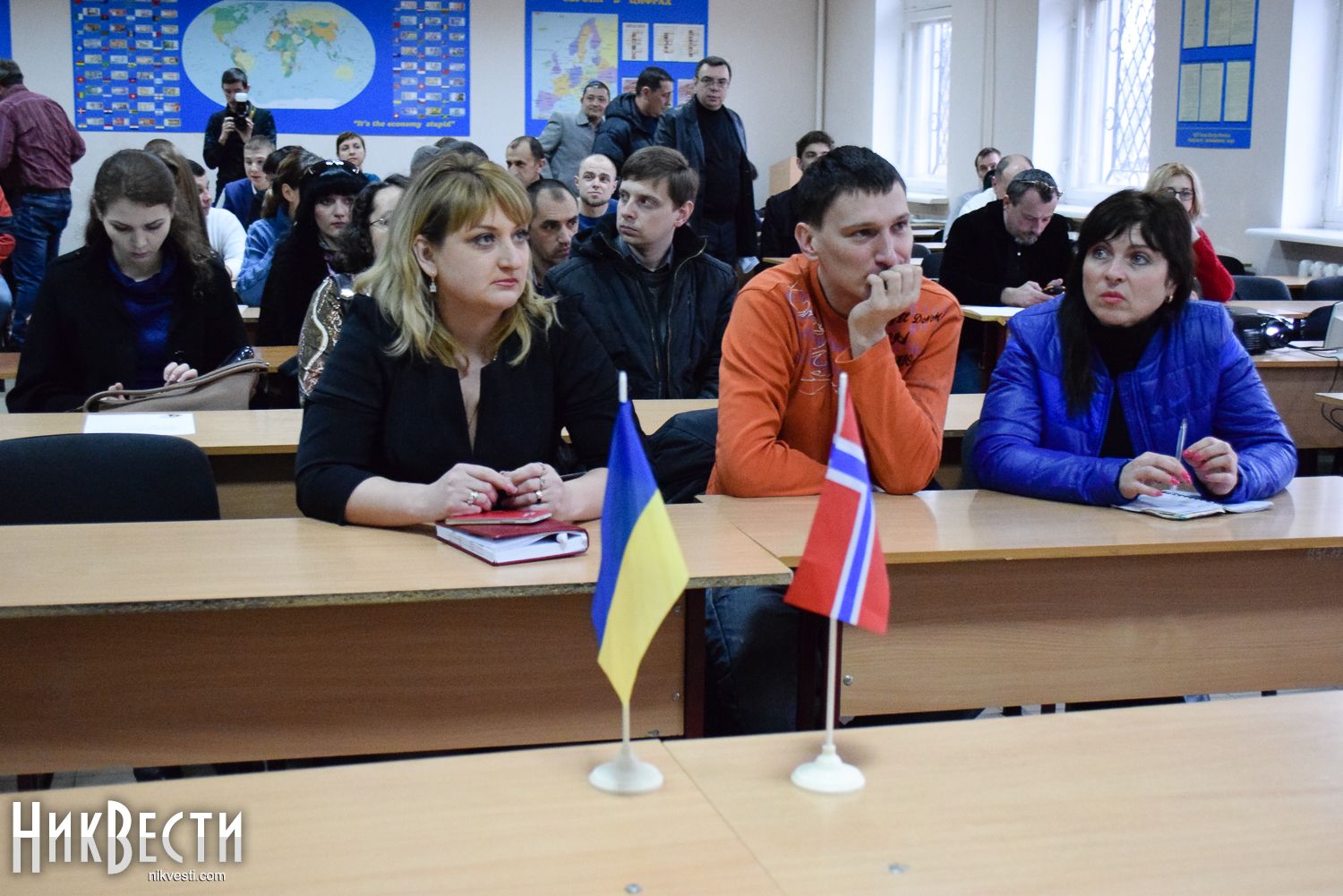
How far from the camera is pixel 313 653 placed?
200 centimetres

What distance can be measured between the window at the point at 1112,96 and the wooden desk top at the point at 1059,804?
6.77m

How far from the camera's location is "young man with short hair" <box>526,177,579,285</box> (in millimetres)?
4453

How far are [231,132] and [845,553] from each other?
338 inches

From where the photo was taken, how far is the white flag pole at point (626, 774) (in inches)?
53.2

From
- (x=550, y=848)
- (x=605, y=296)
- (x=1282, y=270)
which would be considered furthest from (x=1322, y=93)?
(x=550, y=848)

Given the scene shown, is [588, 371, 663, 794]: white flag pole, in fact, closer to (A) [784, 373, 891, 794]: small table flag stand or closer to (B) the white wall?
(A) [784, 373, 891, 794]: small table flag stand

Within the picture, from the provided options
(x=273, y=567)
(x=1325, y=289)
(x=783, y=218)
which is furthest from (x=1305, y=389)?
(x=783, y=218)

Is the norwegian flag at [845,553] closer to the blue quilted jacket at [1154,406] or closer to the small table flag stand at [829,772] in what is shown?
the small table flag stand at [829,772]

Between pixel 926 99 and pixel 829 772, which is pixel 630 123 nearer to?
pixel 926 99

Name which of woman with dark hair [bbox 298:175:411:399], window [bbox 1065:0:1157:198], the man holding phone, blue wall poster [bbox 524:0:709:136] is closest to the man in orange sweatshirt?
woman with dark hair [bbox 298:175:411:399]

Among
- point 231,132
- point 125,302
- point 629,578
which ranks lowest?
point 629,578

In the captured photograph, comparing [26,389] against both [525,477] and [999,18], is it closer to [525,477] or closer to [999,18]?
[525,477]

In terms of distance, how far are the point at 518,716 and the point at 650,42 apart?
9650 mm

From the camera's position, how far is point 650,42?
11031 mm
